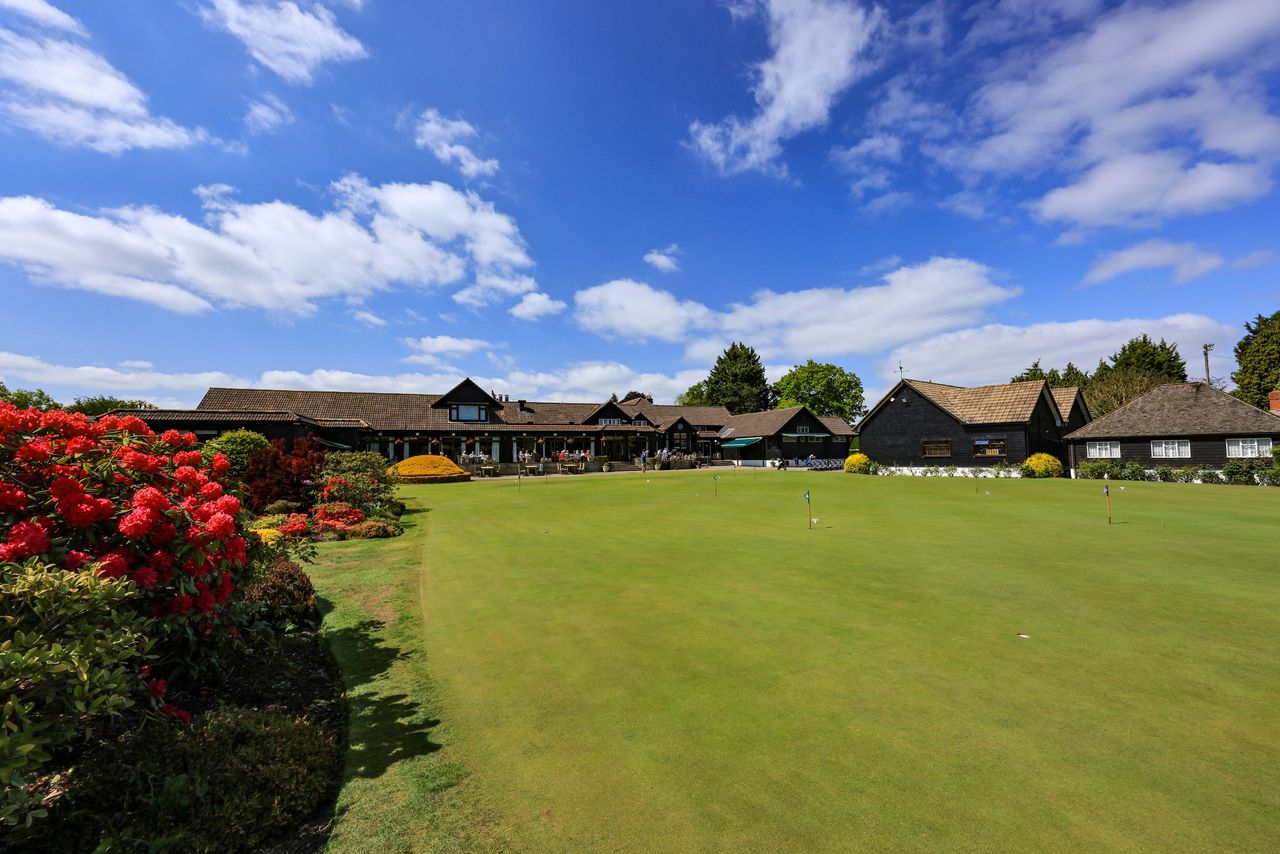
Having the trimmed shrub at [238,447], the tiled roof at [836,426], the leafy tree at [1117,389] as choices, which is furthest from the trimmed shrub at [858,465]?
the trimmed shrub at [238,447]

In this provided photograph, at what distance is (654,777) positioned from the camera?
4.00 metres

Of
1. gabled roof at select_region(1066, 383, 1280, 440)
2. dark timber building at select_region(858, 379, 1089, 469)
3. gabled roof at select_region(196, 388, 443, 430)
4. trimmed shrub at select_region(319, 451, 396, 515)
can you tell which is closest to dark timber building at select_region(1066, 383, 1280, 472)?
gabled roof at select_region(1066, 383, 1280, 440)

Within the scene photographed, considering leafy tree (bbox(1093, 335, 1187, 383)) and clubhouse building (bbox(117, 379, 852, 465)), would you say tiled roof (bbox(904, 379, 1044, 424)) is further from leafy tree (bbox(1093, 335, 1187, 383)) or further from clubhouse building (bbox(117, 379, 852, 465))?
leafy tree (bbox(1093, 335, 1187, 383))

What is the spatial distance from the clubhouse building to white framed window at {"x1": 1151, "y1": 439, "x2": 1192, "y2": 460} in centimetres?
2718

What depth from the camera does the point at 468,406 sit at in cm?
4828

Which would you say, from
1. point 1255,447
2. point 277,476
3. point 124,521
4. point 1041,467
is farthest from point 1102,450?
point 124,521

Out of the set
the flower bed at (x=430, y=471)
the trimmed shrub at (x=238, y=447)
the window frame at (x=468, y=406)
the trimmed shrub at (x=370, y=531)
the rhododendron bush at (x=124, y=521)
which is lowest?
the trimmed shrub at (x=370, y=531)

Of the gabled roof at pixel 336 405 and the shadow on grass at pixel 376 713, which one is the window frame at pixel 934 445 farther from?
the shadow on grass at pixel 376 713

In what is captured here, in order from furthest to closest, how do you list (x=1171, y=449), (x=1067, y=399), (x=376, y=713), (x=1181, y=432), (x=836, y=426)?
(x=836, y=426), (x=1067, y=399), (x=1171, y=449), (x=1181, y=432), (x=376, y=713)

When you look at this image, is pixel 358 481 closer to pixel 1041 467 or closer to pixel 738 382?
pixel 1041 467

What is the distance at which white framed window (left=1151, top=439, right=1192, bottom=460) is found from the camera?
32.0m

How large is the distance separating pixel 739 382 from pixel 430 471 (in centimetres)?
5433

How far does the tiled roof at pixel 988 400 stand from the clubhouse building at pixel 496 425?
1464 centimetres

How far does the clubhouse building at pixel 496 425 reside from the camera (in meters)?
38.0
